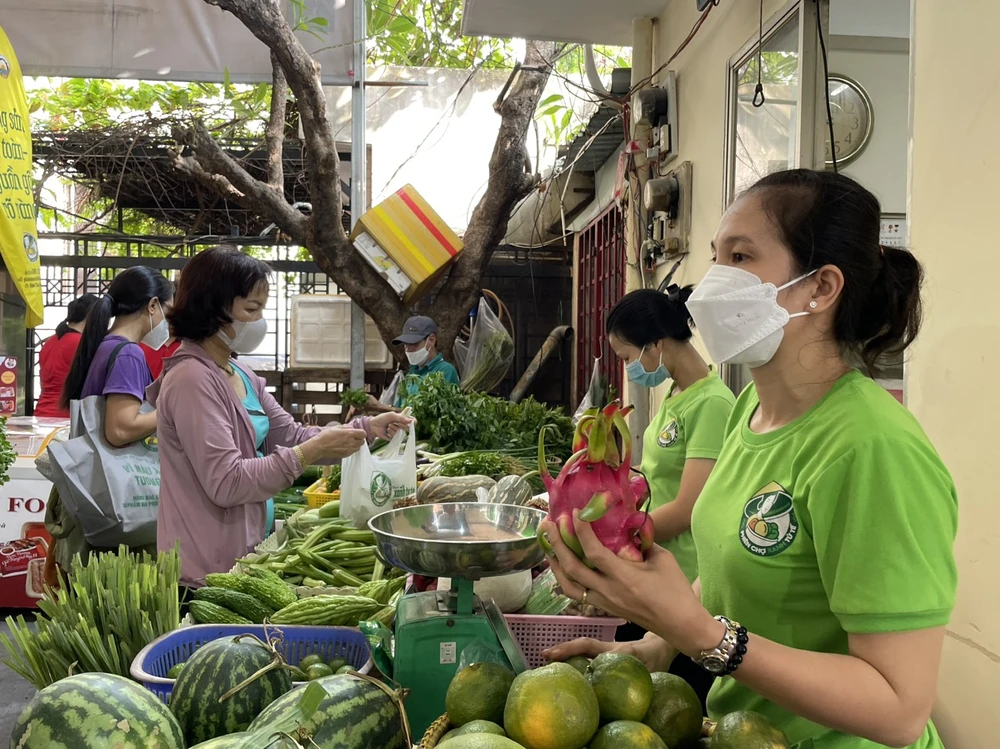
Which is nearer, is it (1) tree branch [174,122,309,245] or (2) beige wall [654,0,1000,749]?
(2) beige wall [654,0,1000,749]

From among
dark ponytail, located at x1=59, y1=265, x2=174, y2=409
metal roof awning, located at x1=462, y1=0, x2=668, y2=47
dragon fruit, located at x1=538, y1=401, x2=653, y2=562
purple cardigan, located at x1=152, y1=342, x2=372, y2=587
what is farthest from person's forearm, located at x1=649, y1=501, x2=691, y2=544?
metal roof awning, located at x1=462, y1=0, x2=668, y2=47

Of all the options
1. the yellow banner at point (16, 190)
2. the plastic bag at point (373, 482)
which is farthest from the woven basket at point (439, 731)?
the yellow banner at point (16, 190)

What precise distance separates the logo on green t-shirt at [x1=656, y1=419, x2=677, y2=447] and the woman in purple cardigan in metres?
1.11

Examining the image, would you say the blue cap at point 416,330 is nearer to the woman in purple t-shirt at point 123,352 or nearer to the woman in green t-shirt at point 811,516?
the woman in purple t-shirt at point 123,352

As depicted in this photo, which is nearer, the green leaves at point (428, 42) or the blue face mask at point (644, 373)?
A: the blue face mask at point (644, 373)

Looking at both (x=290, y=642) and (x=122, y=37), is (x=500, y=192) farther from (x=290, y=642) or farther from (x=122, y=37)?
(x=290, y=642)

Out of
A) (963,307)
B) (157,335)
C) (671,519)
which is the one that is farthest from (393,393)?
(963,307)

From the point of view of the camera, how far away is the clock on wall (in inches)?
168

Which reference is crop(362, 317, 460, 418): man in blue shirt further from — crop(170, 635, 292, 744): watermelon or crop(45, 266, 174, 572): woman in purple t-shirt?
crop(170, 635, 292, 744): watermelon

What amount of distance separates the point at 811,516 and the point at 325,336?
6903 millimetres

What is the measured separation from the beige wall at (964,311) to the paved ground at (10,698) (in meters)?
3.96

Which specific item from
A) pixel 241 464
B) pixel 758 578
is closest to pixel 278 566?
pixel 241 464

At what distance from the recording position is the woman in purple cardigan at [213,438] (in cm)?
264

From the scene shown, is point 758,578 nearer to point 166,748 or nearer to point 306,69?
point 166,748
